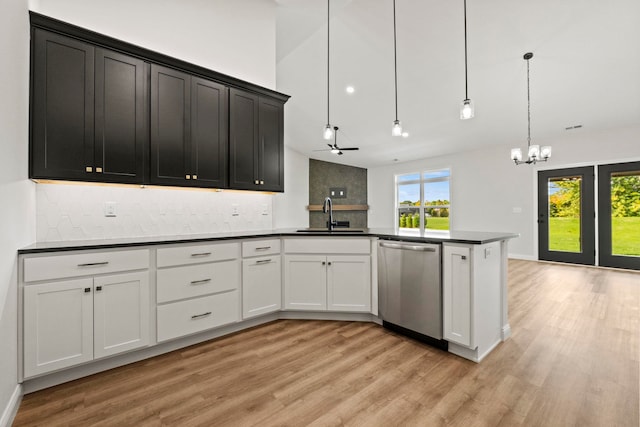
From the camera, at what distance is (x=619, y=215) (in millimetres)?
5250

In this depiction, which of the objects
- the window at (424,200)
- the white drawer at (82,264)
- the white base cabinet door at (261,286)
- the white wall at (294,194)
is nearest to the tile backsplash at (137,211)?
the white drawer at (82,264)

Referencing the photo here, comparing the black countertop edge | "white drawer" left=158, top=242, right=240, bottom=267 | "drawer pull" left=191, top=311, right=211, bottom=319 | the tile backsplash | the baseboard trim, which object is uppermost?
the tile backsplash

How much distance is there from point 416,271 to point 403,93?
3776mm

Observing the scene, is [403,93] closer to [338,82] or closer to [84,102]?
[338,82]

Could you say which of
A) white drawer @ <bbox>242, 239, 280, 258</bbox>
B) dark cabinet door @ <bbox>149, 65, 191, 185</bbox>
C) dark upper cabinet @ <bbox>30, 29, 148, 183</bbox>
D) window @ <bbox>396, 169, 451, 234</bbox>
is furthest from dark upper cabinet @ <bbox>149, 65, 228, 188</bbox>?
window @ <bbox>396, 169, 451, 234</bbox>

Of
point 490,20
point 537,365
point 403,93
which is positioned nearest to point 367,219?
point 403,93

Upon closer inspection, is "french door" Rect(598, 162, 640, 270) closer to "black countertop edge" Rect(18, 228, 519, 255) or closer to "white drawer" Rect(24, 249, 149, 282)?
"black countertop edge" Rect(18, 228, 519, 255)

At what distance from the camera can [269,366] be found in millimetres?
1969

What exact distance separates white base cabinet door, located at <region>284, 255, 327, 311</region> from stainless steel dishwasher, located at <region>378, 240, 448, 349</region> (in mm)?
563

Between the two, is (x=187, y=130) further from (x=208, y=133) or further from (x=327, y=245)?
(x=327, y=245)

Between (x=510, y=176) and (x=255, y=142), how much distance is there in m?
6.39

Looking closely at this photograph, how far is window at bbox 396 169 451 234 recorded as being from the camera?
318 inches

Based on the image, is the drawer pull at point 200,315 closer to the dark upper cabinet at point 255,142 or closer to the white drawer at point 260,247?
the white drawer at point 260,247

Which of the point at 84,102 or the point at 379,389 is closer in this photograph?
the point at 379,389
